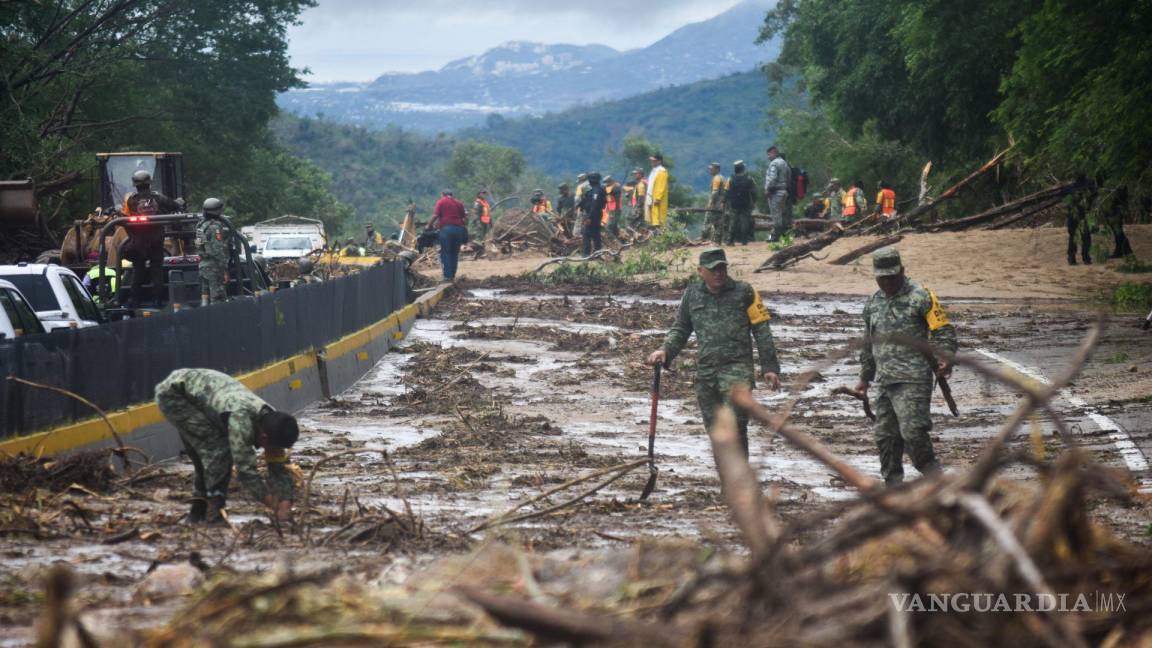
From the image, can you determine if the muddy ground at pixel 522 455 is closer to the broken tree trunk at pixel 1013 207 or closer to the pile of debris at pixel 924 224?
the broken tree trunk at pixel 1013 207

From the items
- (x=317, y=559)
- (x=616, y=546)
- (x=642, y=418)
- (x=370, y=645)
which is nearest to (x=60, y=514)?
(x=317, y=559)

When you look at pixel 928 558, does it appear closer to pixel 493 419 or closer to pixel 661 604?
pixel 661 604

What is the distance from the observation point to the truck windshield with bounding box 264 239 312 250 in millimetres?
40169

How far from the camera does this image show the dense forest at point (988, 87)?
20797 mm

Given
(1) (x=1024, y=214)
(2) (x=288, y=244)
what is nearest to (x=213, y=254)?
(2) (x=288, y=244)

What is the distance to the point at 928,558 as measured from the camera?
4074 millimetres

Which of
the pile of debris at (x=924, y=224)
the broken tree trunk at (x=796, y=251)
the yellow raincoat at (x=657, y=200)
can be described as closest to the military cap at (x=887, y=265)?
the pile of debris at (x=924, y=224)

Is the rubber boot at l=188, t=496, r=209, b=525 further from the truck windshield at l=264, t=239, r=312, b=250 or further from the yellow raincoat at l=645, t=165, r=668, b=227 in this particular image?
the truck windshield at l=264, t=239, r=312, b=250

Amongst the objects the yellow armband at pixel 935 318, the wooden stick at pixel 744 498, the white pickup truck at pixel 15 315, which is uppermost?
the wooden stick at pixel 744 498

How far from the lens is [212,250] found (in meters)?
19.9

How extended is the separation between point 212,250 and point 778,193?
20.5m

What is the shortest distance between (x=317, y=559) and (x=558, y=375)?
12730 mm

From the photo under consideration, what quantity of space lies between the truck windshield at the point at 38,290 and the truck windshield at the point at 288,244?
23482 mm

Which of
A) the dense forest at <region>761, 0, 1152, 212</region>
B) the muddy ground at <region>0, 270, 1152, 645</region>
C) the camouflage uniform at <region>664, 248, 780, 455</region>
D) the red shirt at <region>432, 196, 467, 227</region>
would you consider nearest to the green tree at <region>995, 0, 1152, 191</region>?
the dense forest at <region>761, 0, 1152, 212</region>
